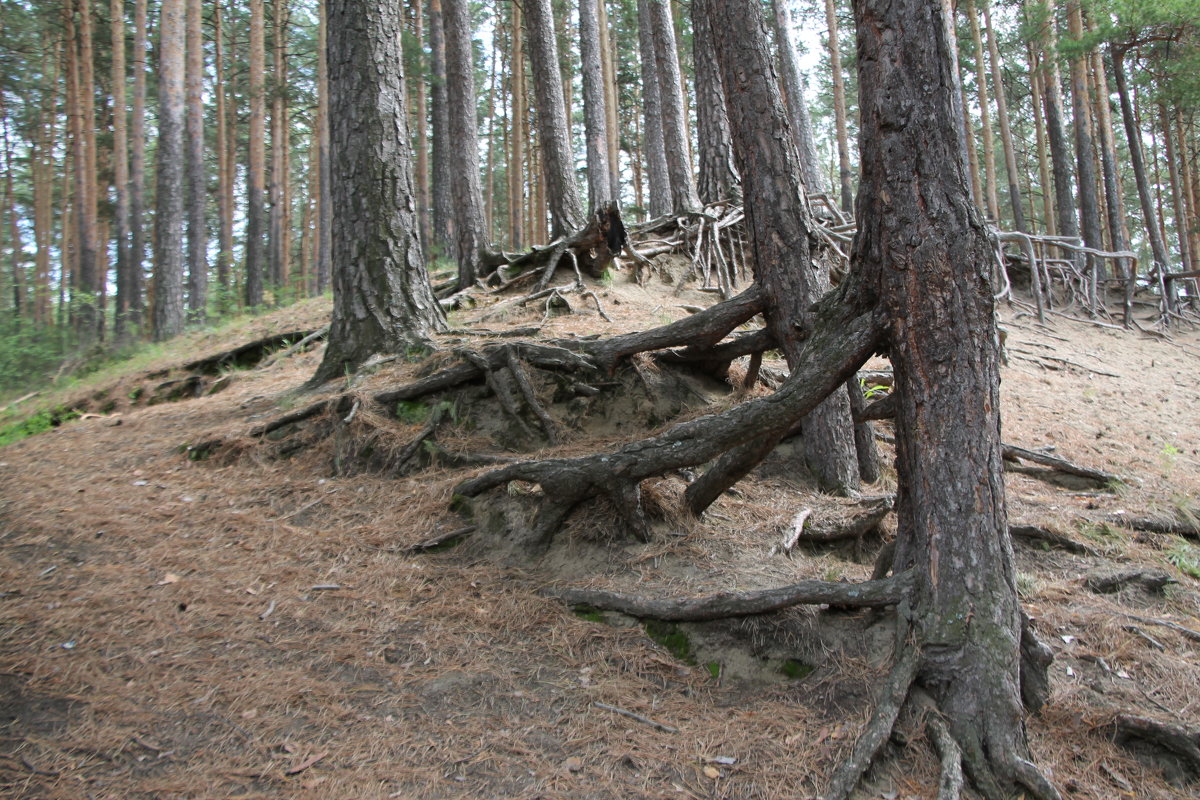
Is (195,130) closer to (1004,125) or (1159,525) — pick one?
(1159,525)

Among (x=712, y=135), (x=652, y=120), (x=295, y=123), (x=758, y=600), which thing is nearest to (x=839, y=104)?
(x=652, y=120)

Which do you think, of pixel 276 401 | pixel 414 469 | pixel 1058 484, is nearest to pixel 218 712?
pixel 414 469

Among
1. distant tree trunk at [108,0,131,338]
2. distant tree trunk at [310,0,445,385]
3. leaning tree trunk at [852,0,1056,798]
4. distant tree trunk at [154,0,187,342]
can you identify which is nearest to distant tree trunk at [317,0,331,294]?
distant tree trunk at [154,0,187,342]

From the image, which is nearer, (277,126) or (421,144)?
(421,144)

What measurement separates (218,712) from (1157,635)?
423cm

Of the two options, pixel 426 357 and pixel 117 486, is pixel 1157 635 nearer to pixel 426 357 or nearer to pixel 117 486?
pixel 426 357

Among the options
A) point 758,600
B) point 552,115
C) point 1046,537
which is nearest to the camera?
point 758,600

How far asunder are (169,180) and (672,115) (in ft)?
31.3

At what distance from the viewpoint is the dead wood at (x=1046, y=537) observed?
14.1 ft

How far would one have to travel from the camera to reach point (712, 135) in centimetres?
948

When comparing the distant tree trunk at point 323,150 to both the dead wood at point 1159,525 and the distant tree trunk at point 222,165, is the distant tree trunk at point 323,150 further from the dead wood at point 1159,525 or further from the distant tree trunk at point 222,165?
the dead wood at point 1159,525

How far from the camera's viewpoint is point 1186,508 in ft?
16.0

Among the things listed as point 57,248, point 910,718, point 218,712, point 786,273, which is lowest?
point 910,718

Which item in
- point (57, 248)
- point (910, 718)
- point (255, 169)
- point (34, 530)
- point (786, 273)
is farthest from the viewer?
point (57, 248)
